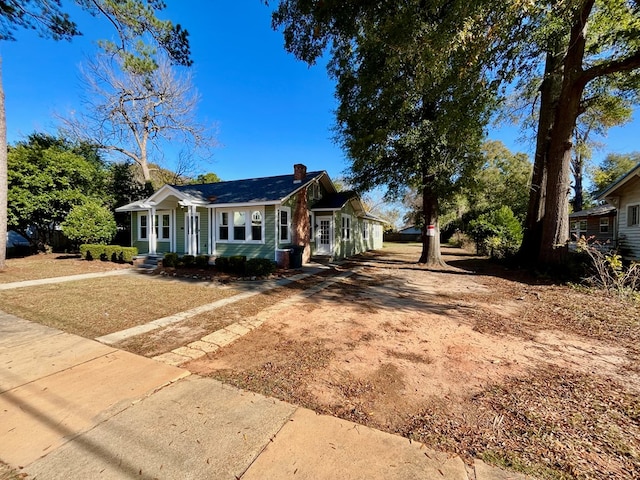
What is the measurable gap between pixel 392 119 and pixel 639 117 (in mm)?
12483

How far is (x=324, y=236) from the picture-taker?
15586 millimetres

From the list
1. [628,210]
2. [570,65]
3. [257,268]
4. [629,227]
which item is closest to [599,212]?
[628,210]

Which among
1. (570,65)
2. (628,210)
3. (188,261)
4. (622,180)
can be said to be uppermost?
(570,65)

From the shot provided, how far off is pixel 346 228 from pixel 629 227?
12.7 meters

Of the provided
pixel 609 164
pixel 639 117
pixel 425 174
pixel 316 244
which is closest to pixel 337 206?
pixel 316 244

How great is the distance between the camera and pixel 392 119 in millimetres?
11445

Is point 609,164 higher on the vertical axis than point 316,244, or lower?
higher

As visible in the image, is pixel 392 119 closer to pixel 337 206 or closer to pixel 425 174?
pixel 425 174

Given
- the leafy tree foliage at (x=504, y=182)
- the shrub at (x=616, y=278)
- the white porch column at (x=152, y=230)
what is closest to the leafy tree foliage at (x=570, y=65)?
the shrub at (x=616, y=278)

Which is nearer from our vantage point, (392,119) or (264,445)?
(264,445)

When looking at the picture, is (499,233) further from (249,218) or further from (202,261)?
(202,261)

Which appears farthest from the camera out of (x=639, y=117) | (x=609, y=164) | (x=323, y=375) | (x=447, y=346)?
(x=609, y=164)

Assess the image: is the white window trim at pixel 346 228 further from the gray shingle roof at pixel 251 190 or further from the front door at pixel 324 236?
the gray shingle roof at pixel 251 190

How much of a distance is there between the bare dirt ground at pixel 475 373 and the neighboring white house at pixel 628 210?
7.25m
